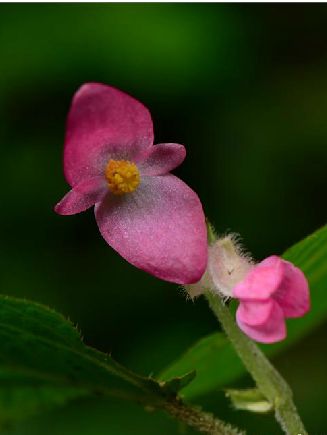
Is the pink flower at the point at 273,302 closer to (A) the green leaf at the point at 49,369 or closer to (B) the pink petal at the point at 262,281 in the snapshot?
(B) the pink petal at the point at 262,281

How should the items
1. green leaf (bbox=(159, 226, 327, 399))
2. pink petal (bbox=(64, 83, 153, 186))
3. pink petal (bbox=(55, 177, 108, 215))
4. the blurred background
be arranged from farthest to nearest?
the blurred background
green leaf (bbox=(159, 226, 327, 399))
pink petal (bbox=(55, 177, 108, 215))
pink petal (bbox=(64, 83, 153, 186))

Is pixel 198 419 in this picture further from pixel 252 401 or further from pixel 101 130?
pixel 101 130

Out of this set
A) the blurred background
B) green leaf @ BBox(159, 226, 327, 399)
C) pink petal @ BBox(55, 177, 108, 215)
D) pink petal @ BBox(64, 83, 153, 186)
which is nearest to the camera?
pink petal @ BBox(64, 83, 153, 186)

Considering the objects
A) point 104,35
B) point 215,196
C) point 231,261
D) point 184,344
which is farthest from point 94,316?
point 231,261

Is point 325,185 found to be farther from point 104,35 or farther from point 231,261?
point 231,261

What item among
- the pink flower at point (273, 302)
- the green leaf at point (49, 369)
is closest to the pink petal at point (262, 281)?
the pink flower at point (273, 302)

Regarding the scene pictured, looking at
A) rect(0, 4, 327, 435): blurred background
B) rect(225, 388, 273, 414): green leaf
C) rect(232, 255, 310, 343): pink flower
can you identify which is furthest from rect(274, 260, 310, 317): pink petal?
rect(0, 4, 327, 435): blurred background

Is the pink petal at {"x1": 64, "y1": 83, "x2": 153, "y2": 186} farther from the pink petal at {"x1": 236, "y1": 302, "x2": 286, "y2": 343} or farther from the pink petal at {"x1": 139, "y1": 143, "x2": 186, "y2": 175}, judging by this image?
the pink petal at {"x1": 236, "y1": 302, "x2": 286, "y2": 343}
